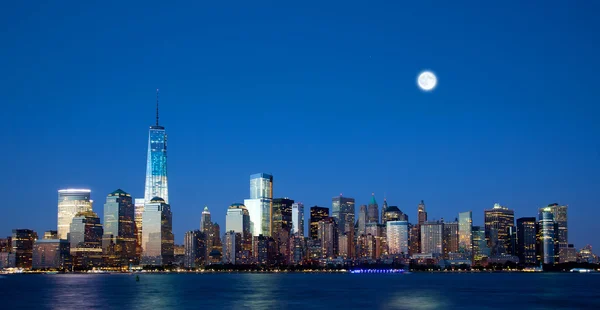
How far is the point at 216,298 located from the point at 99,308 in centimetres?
2690

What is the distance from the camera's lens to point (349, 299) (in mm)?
121938

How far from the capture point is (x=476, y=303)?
365ft

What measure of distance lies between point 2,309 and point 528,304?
71.1 meters

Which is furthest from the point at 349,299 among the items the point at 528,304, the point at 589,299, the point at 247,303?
the point at 589,299

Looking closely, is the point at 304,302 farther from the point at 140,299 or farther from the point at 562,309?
the point at 562,309

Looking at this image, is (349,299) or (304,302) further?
(349,299)

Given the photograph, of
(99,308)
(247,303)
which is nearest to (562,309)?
(247,303)

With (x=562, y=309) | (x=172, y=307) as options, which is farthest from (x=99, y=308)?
(x=562, y=309)

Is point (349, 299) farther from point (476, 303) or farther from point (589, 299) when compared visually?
point (589, 299)

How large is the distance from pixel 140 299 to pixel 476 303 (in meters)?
51.4

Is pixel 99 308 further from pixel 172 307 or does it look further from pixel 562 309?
pixel 562 309

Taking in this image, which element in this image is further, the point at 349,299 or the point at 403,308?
the point at 349,299

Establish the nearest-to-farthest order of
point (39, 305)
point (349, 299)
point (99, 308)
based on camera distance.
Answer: point (99, 308) < point (39, 305) < point (349, 299)

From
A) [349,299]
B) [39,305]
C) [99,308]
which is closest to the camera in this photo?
Result: [99,308]
